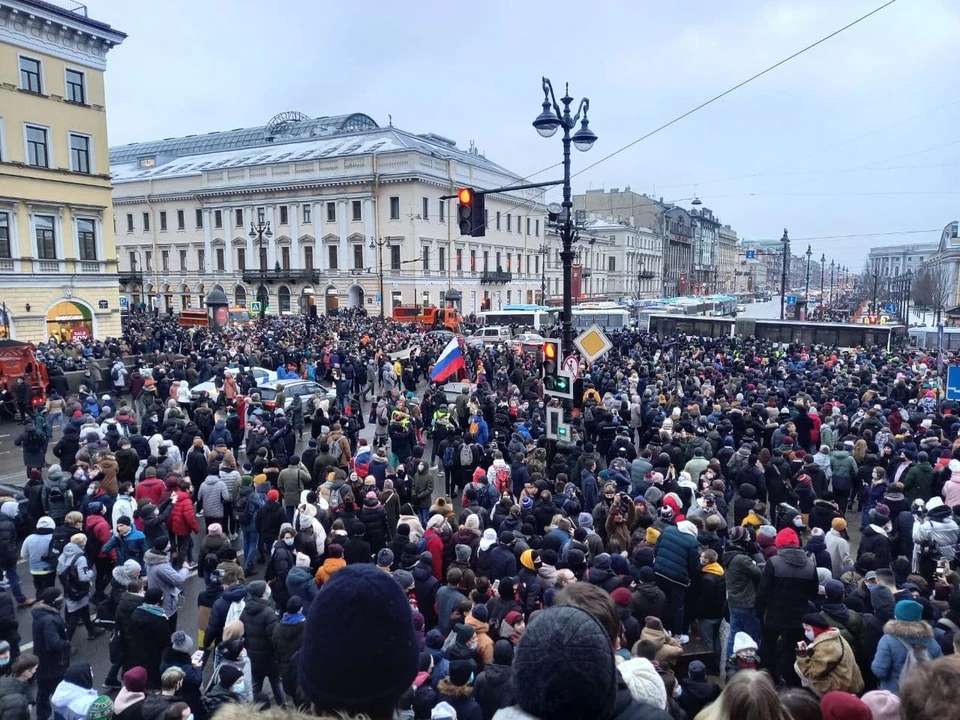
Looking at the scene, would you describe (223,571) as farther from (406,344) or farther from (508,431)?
(406,344)

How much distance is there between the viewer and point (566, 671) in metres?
2.08

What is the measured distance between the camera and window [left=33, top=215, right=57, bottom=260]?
103ft

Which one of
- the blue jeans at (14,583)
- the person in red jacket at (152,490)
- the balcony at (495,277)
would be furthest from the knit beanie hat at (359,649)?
the balcony at (495,277)

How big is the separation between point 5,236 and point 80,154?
5624 mm

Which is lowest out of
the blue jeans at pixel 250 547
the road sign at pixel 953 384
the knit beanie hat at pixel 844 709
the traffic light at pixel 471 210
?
the blue jeans at pixel 250 547

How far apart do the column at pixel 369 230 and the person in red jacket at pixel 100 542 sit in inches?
1927

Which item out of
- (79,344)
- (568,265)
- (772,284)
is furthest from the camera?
(772,284)

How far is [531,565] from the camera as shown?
21.9ft

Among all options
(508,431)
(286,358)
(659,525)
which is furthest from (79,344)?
(659,525)

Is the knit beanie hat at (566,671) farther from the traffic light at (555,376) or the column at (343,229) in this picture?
the column at (343,229)

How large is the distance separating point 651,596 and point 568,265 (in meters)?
7.28

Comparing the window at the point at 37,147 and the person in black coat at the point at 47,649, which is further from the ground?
the window at the point at 37,147

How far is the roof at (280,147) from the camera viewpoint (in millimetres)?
58438

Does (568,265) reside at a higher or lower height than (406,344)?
higher
